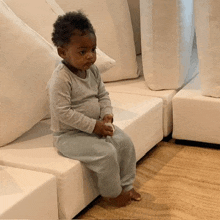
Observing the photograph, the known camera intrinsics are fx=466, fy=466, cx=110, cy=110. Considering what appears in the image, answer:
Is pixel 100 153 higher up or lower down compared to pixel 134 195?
higher up

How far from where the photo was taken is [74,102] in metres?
Answer: 1.64

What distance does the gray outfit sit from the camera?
1.57m

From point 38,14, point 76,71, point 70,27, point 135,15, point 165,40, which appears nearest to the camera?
point 70,27

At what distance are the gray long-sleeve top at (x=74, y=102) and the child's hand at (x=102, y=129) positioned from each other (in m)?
0.02

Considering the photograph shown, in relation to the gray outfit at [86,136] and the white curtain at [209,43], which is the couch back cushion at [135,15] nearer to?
the white curtain at [209,43]

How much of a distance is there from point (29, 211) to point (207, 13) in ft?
4.12

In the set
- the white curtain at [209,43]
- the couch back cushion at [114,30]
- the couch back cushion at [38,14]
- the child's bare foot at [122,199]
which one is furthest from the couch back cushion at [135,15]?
the child's bare foot at [122,199]

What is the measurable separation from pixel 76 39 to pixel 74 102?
0.22m

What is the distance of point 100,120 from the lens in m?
1.70

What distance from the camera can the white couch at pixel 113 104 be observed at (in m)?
1.54

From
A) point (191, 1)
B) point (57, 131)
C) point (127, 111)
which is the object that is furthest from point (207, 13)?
point (57, 131)

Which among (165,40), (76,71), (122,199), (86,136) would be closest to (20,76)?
(76,71)

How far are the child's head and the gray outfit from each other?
6 centimetres

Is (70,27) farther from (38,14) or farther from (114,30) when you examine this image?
(114,30)
